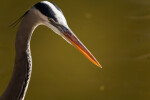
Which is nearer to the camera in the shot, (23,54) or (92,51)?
(23,54)

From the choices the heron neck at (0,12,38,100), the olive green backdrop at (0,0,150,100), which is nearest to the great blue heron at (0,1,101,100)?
the heron neck at (0,12,38,100)

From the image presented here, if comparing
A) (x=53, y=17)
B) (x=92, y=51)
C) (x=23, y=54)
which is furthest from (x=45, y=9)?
(x=92, y=51)

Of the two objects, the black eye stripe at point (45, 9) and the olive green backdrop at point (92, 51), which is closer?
the black eye stripe at point (45, 9)

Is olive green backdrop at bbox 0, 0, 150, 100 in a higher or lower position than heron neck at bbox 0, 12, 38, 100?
lower

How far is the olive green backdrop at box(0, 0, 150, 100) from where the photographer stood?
220 cm

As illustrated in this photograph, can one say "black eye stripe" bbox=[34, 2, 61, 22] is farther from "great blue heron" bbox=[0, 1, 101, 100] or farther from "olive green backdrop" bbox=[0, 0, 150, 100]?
"olive green backdrop" bbox=[0, 0, 150, 100]

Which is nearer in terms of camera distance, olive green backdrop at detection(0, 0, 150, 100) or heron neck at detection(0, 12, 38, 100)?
→ heron neck at detection(0, 12, 38, 100)

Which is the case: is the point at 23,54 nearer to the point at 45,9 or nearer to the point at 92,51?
the point at 45,9

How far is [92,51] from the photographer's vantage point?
91.3 inches

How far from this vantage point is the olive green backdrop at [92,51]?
2.20m

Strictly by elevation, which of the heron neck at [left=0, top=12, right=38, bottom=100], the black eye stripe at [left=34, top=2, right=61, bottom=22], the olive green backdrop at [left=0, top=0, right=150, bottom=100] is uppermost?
the black eye stripe at [left=34, top=2, right=61, bottom=22]

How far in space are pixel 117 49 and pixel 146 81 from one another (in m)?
0.33

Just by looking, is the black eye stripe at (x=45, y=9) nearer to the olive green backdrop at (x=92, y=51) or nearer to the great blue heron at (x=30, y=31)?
the great blue heron at (x=30, y=31)

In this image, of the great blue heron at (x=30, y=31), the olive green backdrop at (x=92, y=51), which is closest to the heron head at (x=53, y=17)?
the great blue heron at (x=30, y=31)
